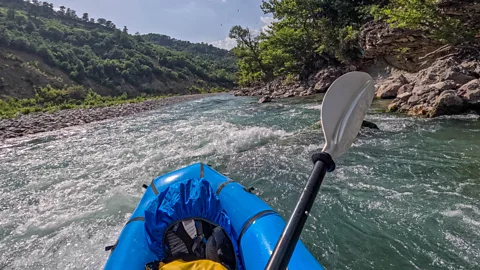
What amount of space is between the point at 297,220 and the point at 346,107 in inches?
41.3

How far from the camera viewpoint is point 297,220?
3.68ft

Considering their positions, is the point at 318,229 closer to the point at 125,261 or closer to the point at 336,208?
the point at 336,208

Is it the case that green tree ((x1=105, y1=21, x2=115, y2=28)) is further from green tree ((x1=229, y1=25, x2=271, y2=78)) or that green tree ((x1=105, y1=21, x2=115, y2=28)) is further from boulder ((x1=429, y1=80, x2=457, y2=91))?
boulder ((x1=429, y1=80, x2=457, y2=91))

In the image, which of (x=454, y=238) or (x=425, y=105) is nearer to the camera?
(x=454, y=238)

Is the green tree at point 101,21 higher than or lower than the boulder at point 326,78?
higher

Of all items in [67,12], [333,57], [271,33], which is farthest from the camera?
[67,12]

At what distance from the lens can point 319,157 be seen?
1350 mm

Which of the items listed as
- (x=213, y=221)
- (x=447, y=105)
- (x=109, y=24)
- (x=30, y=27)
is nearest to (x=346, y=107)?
(x=213, y=221)

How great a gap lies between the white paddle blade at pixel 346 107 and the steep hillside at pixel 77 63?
35.4 metres

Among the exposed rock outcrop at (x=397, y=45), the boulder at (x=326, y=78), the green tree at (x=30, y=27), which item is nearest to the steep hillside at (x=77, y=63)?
the green tree at (x=30, y=27)

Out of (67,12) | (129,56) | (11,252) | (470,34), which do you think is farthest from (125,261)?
(67,12)

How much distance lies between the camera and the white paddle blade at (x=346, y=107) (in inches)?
68.0

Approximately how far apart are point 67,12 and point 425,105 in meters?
105

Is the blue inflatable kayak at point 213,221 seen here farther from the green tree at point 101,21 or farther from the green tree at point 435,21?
the green tree at point 101,21
